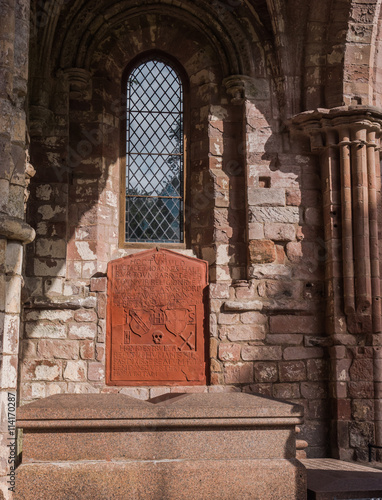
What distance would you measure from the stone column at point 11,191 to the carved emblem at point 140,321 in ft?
8.41

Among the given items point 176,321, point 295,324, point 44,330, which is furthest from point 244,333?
point 44,330

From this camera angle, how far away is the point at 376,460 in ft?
22.8

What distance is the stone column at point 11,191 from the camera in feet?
15.4

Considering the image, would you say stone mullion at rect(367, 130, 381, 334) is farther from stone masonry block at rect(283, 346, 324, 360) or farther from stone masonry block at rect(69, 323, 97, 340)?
stone masonry block at rect(69, 323, 97, 340)

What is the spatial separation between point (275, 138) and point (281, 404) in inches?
158

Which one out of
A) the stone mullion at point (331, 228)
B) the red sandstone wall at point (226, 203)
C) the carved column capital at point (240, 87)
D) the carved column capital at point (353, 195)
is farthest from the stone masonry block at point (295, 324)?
the carved column capital at point (240, 87)

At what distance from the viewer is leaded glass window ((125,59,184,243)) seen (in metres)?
8.02

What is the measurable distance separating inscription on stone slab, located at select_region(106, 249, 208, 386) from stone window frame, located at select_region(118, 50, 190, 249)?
356mm

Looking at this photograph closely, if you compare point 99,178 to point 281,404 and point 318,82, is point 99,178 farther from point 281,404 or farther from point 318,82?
point 281,404

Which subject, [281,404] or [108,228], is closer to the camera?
[281,404]

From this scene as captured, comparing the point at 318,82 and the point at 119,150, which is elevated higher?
the point at 318,82

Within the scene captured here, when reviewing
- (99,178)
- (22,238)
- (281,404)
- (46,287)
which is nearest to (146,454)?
(281,404)

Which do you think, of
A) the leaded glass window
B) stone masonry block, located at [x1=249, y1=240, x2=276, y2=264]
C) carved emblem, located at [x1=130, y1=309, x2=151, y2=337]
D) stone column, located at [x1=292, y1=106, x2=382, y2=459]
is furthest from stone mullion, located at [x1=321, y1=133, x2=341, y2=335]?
carved emblem, located at [x1=130, y1=309, x2=151, y2=337]

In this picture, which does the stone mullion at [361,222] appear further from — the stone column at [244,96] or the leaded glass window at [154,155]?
the leaded glass window at [154,155]
